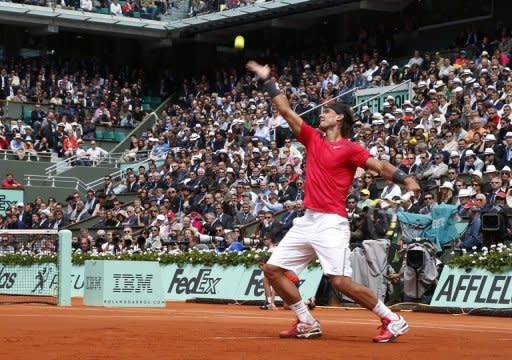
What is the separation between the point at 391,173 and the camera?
10719 millimetres

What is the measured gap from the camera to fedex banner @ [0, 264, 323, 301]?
23.3m

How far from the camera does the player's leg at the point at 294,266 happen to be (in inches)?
440

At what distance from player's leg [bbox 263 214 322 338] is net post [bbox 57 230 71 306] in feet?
34.6

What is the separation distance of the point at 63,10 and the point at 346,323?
32.0m

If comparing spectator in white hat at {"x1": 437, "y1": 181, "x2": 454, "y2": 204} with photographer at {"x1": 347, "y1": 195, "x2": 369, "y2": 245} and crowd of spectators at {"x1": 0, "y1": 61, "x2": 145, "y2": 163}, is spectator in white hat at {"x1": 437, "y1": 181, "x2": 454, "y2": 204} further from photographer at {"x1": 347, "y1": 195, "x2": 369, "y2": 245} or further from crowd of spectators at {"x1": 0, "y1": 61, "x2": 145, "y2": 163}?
crowd of spectators at {"x1": 0, "y1": 61, "x2": 145, "y2": 163}

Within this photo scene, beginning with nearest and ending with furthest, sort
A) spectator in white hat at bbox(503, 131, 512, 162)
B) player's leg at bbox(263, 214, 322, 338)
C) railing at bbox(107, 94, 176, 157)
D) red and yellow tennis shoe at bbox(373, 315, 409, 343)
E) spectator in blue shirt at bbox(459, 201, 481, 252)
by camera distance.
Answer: red and yellow tennis shoe at bbox(373, 315, 409, 343) → player's leg at bbox(263, 214, 322, 338) → spectator in blue shirt at bbox(459, 201, 481, 252) → spectator in white hat at bbox(503, 131, 512, 162) → railing at bbox(107, 94, 176, 157)

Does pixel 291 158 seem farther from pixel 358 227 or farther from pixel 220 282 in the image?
pixel 358 227

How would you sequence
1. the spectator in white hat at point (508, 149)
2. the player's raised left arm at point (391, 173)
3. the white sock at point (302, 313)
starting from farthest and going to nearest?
the spectator in white hat at point (508, 149)
the white sock at point (302, 313)
the player's raised left arm at point (391, 173)

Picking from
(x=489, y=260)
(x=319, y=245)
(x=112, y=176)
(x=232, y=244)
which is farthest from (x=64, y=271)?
(x=112, y=176)

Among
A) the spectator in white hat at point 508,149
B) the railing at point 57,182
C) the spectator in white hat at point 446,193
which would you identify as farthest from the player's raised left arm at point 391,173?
the railing at point 57,182

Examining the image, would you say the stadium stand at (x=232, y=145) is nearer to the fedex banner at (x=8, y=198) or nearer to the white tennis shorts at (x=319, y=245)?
the fedex banner at (x=8, y=198)

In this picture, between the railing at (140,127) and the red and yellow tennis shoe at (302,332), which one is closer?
the red and yellow tennis shoe at (302,332)

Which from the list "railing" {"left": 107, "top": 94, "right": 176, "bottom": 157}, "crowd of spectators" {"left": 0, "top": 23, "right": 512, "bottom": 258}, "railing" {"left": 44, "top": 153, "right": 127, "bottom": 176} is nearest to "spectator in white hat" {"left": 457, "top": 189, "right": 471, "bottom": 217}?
"crowd of spectators" {"left": 0, "top": 23, "right": 512, "bottom": 258}

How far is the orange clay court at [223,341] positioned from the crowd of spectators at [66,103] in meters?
25.9
